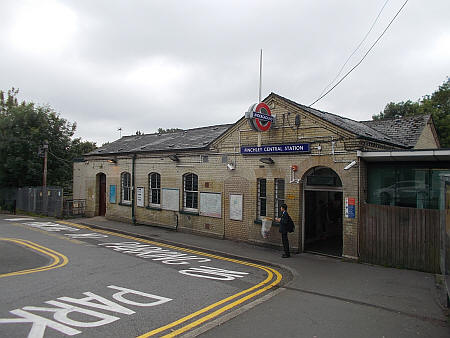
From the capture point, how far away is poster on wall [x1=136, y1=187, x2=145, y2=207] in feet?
59.9

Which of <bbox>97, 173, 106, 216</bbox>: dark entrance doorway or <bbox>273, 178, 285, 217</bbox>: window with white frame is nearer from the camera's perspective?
<bbox>273, 178, 285, 217</bbox>: window with white frame

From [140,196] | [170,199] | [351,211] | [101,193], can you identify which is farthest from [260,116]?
[101,193]

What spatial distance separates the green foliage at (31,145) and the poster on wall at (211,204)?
16699 mm

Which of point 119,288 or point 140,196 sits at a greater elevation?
point 140,196

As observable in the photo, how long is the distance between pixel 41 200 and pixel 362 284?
2291cm

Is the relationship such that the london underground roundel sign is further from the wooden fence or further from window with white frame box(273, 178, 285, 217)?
the wooden fence

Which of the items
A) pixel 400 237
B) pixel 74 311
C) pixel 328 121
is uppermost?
pixel 328 121

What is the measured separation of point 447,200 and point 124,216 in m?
16.7

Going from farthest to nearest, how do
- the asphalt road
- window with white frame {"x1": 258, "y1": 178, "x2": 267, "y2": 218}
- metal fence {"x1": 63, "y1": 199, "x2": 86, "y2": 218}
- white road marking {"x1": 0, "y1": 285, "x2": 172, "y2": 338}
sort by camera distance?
metal fence {"x1": 63, "y1": 199, "x2": 86, "y2": 218} → window with white frame {"x1": 258, "y1": 178, "x2": 267, "y2": 218} → the asphalt road → white road marking {"x1": 0, "y1": 285, "x2": 172, "y2": 338}

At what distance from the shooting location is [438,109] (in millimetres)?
30391

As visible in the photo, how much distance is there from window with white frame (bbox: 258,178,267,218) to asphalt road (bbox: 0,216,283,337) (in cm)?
260

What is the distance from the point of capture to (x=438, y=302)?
6781mm

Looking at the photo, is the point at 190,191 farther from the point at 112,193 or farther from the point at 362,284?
the point at 362,284

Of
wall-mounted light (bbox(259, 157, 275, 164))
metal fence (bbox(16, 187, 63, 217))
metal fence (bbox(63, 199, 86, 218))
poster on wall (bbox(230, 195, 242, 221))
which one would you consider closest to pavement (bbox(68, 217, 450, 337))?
poster on wall (bbox(230, 195, 242, 221))
